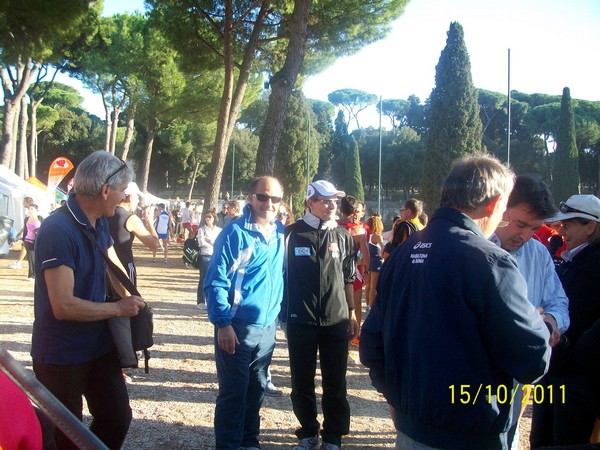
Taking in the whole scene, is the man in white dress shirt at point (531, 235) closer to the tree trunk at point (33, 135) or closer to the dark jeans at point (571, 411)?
the dark jeans at point (571, 411)

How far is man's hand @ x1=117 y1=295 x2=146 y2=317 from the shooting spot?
246 centimetres

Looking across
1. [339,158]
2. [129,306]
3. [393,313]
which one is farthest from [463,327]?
[339,158]

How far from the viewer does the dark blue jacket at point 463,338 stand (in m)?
1.76

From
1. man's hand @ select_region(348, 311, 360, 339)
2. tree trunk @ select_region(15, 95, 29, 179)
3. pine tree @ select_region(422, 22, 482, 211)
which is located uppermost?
pine tree @ select_region(422, 22, 482, 211)

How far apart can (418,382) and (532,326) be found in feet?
1.42

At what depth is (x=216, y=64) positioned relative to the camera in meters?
15.9

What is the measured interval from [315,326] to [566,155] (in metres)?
37.2

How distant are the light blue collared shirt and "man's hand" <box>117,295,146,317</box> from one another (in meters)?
1.80

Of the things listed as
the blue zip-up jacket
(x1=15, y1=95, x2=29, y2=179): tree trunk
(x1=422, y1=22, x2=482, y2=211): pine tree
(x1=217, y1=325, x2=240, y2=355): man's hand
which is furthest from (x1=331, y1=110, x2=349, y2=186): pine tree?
(x1=217, y1=325, x2=240, y2=355): man's hand

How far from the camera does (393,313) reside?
2.04 metres

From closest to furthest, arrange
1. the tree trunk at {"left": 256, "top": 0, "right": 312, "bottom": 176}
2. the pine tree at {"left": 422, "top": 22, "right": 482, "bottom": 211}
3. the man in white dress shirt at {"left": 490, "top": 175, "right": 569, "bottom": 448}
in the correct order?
the man in white dress shirt at {"left": 490, "top": 175, "right": 569, "bottom": 448}
the tree trunk at {"left": 256, "top": 0, "right": 312, "bottom": 176}
the pine tree at {"left": 422, "top": 22, "right": 482, "bottom": 211}

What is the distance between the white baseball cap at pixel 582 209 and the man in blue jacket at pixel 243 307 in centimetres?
178

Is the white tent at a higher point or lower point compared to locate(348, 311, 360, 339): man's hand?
higher

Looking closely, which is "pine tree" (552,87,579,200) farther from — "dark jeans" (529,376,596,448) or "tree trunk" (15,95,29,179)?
"dark jeans" (529,376,596,448)
